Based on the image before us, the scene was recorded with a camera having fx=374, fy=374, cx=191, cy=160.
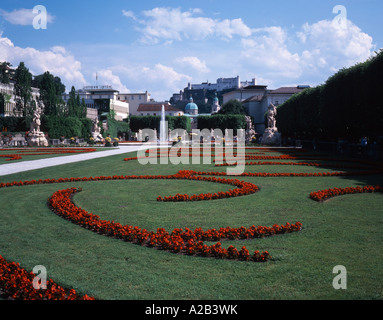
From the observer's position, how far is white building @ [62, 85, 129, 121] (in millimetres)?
93250

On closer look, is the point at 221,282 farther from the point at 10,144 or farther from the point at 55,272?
the point at 10,144

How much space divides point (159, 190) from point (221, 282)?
6.28m

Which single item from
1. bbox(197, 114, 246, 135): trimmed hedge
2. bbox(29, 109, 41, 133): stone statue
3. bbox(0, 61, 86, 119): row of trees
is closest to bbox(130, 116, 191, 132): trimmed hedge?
bbox(197, 114, 246, 135): trimmed hedge

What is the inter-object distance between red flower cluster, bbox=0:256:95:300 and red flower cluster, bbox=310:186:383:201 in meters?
6.32

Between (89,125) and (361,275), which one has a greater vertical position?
(89,125)

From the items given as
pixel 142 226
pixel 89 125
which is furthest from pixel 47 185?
pixel 89 125

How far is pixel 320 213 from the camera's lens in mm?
7402

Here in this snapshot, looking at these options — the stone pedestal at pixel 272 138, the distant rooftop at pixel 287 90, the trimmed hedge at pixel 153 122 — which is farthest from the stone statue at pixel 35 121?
the distant rooftop at pixel 287 90

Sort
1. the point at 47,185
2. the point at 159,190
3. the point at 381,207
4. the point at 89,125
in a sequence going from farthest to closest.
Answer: the point at 89,125
the point at 47,185
the point at 159,190
the point at 381,207

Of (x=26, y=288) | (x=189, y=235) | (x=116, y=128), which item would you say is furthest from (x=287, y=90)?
(x=26, y=288)

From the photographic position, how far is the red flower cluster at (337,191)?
28.9 ft

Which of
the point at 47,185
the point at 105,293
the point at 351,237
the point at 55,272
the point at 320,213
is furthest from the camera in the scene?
the point at 47,185

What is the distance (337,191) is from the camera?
31.6ft

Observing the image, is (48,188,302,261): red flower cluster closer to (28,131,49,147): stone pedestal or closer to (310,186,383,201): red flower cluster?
(310,186,383,201): red flower cluster
